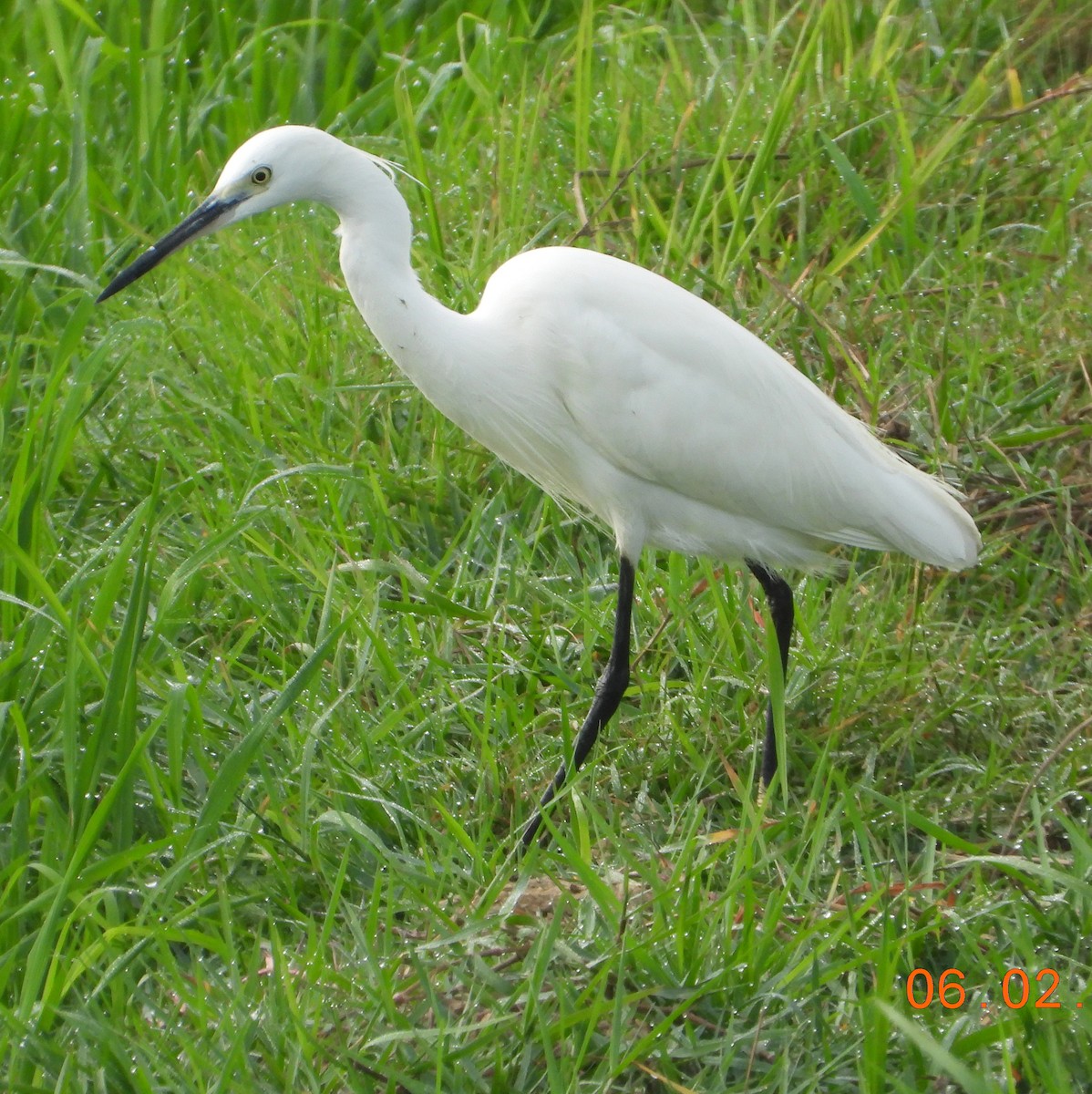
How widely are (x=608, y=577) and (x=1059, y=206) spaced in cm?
155

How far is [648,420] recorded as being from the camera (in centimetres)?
251

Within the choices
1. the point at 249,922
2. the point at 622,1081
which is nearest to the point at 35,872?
the point at 249,922

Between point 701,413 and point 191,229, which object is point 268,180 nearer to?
point 191,229

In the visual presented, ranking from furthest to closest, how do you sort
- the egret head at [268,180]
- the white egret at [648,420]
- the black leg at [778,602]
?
the black leg at [778,602]
the white egret at [648,420]
the egret head at [268,180]

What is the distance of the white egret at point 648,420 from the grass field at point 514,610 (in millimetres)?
198

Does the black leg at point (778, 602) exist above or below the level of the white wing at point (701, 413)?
below

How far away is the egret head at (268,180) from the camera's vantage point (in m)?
2.28

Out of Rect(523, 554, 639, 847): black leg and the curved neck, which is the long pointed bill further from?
Rect(523, 554, 639, 847): black leg

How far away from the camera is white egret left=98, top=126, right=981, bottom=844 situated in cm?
248
